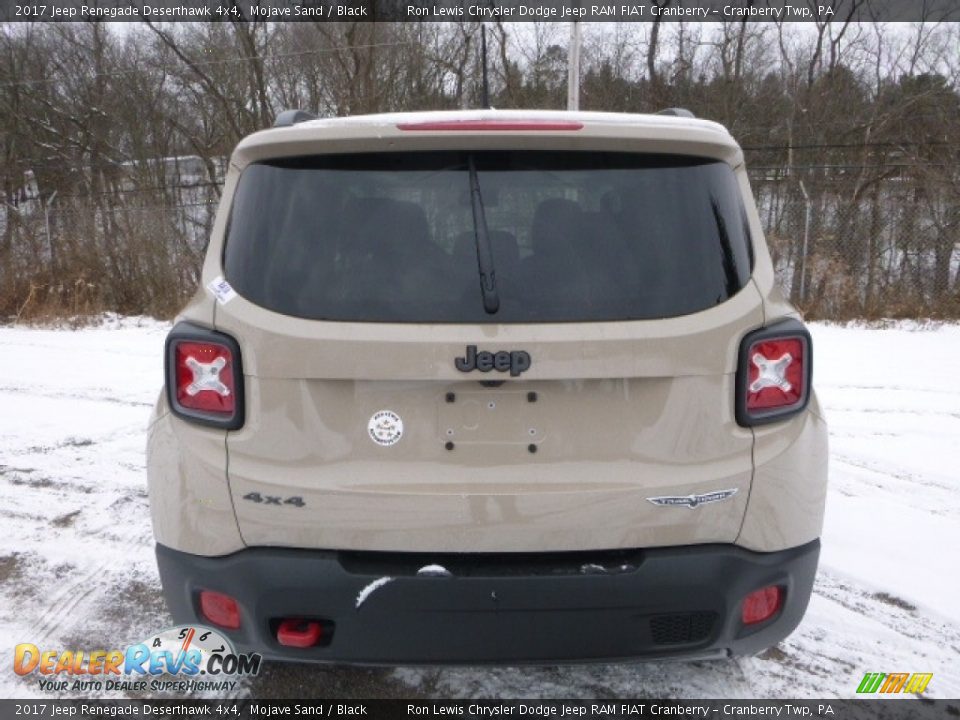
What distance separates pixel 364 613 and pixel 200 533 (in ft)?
1.76

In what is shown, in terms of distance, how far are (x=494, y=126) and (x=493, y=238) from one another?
0.31 metres

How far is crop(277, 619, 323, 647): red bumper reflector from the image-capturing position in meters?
2.04

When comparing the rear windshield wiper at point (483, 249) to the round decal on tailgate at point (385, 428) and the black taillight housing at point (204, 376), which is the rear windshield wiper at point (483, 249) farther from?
the black taillight housing at point (204, 376)

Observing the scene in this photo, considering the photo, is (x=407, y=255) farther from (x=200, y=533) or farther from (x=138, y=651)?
(x=138, y=651)

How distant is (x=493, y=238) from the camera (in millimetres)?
1986

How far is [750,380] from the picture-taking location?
1997 mm

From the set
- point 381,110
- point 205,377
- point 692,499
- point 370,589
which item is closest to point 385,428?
point 370,589

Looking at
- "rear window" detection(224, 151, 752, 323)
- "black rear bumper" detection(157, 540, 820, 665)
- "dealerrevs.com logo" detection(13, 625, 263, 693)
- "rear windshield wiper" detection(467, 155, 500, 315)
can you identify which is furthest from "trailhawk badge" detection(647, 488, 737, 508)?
"dealerrevs.com logo" detection(13, 625, 263, 693)

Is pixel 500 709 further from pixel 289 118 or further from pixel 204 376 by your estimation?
pixel 289 118

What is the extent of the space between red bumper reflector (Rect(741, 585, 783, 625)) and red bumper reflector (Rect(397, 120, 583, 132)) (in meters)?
1.42

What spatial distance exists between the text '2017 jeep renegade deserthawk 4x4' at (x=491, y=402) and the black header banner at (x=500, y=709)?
1.93ft

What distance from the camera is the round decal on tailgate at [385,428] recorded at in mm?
1940

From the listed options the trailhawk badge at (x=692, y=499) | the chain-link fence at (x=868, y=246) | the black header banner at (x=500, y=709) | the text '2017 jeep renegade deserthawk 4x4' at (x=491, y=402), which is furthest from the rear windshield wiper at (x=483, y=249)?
the chain-link fence at (x=868, y=246)

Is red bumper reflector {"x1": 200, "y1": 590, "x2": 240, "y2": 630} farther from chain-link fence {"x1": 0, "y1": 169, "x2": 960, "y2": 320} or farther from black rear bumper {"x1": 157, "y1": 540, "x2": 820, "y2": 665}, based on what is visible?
chain-link fence {"x1": 0, "y1": 169, "x2": 960, "y2": 320}
